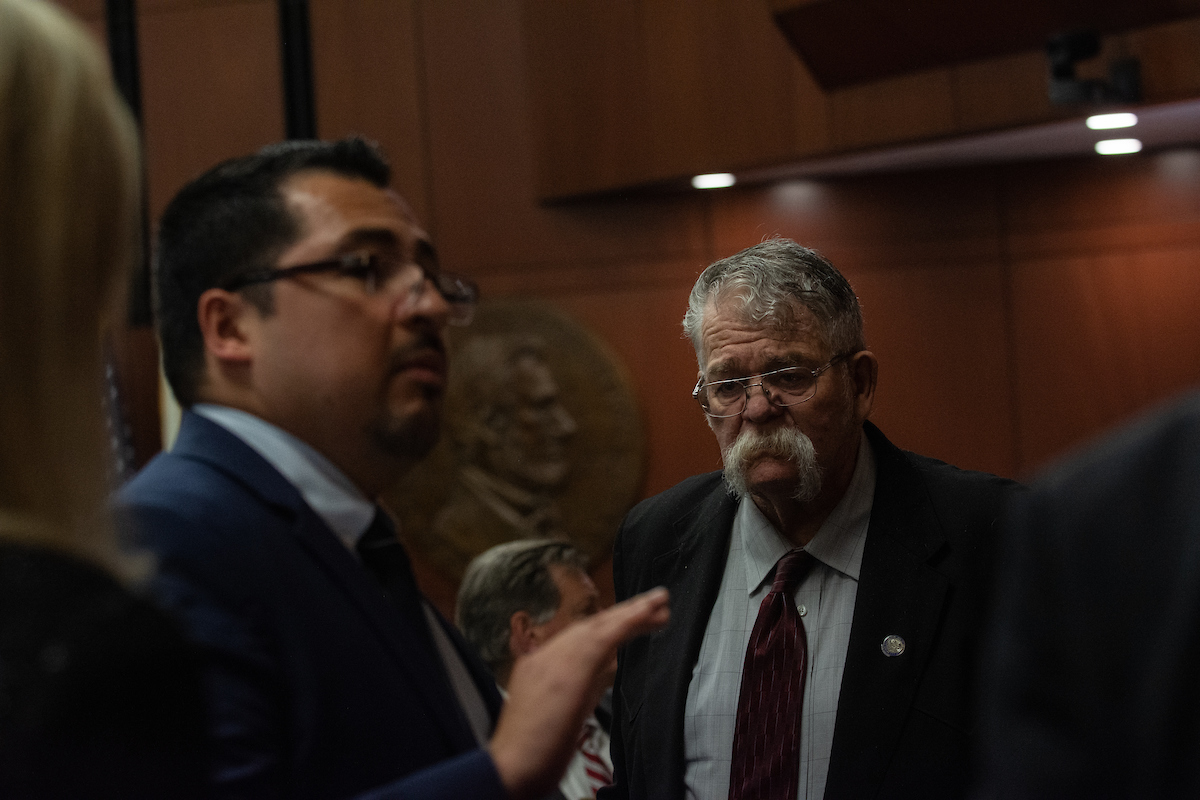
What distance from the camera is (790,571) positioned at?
2031 millimetres

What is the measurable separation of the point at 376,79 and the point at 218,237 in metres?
4.91

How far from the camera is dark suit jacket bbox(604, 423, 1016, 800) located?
71.7 inches

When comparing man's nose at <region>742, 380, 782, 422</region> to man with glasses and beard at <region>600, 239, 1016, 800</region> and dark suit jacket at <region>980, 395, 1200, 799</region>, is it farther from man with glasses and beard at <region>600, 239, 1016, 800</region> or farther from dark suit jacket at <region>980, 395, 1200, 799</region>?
dark suit jacket at <region>980, 395, 1200, 799</region>

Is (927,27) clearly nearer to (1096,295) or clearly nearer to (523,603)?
(1096,295)

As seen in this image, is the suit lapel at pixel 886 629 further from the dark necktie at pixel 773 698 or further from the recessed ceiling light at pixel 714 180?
the recessed ceiling light at pixel 714 180

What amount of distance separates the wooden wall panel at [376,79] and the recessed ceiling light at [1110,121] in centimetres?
324

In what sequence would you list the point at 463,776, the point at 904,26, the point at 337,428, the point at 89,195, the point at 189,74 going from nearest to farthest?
1. the point at 89,195
2. the point at 463,776
3. the point at 337,428
4. the point at 904,26
5. the point at 189,74

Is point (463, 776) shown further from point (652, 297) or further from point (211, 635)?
point (652, 297)

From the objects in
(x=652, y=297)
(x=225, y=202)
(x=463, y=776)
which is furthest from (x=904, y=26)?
(x=463, y=776)

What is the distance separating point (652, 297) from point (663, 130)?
2.71 ft

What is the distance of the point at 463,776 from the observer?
1207mm

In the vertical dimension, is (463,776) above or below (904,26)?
below

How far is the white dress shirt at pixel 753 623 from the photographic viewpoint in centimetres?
190

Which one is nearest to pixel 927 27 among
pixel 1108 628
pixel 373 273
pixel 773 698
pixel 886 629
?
pixel 886 629
